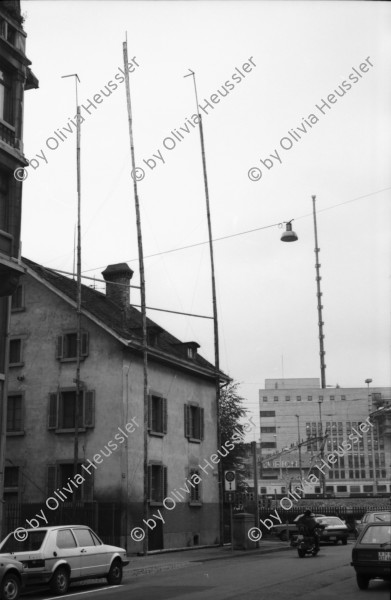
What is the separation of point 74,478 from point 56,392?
4387 mm

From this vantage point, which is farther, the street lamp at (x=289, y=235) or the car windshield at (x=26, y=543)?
the street lamp at (x=289, y=235)

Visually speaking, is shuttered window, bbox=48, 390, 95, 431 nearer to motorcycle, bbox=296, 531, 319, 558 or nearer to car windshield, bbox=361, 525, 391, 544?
motorcycle, bbox=296, 531, 319, 558

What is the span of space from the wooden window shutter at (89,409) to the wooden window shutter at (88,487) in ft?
6.44

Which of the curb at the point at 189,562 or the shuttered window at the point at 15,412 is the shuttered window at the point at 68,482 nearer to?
the shuttered window at the point at 15,412

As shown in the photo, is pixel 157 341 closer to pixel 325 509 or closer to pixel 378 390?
pixel 325 509

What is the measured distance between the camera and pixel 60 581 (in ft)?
56.3

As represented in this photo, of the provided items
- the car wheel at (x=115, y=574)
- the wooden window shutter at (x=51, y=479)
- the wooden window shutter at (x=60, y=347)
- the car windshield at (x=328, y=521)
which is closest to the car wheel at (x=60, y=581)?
the car wheel at (x=115, y=574)

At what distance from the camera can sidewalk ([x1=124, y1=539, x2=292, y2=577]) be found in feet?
74.3

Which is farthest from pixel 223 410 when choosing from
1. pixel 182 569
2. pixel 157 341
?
pixel 182 569

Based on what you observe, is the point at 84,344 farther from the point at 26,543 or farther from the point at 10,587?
the point at 10,587

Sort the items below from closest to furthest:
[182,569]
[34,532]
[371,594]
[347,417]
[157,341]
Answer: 1. [371,594]
2. [34,532]
3. [182,569]
4. [157,341]
5. [347,417]

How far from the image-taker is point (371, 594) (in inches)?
574

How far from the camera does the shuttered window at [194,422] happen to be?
1435 inches

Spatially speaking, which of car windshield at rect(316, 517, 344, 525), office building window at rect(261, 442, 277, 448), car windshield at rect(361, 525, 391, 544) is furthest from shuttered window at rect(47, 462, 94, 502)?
office building window at rect(261, 442, 277, 448)
